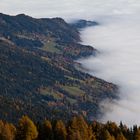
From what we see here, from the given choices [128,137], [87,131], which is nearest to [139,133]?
[128,137]

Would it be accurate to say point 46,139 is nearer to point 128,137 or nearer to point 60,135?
point 60,135

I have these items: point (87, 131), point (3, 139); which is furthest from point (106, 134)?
point (3, 139)

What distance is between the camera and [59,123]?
169875 mm

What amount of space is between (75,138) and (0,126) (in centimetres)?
2105

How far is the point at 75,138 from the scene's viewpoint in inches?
6358

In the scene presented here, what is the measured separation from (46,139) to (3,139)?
38.3 feet

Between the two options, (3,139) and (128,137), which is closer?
(3,139)

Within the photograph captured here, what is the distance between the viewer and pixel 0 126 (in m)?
168

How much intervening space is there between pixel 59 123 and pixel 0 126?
1568 centimetres

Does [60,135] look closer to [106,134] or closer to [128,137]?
[106,134]

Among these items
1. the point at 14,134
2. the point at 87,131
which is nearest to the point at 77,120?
the point at 87,131

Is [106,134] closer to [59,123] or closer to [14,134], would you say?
[59,123]

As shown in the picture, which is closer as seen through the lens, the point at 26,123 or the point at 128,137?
the point at 26,123

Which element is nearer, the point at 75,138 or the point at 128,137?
the point at 75,138
